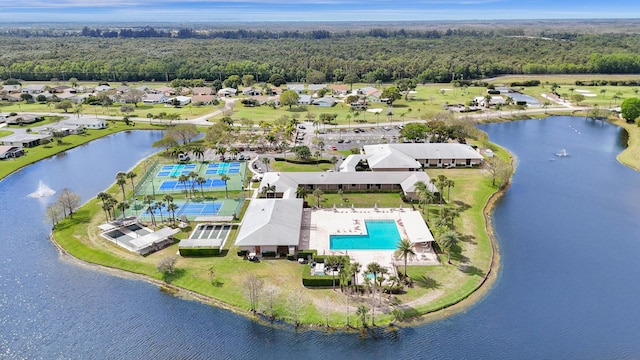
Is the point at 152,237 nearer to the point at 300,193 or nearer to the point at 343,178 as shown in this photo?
the point at 300,193

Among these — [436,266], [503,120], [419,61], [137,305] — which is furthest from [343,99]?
[137,305]

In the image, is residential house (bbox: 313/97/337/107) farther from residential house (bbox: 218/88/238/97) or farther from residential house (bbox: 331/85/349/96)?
residential house (bbox: 218/88/238/97)

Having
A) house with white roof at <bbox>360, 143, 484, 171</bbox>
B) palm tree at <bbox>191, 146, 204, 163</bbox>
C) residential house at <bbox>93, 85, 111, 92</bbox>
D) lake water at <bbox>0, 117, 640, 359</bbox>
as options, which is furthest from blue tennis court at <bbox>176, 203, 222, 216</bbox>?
residential house at <bbox>93, 85, 111, 92</bbox>

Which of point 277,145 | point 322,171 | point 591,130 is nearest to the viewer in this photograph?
point 322,171

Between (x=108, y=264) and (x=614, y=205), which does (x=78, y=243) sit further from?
(x=614, y=205)

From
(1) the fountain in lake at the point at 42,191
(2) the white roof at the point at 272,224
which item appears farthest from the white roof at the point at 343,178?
(1) the fountain in lake at the point at 42,191

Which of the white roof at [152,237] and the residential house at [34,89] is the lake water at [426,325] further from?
the residential house at [34,89]

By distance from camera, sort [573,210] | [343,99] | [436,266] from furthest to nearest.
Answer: [343,99] → [573,210] → [436,266]
